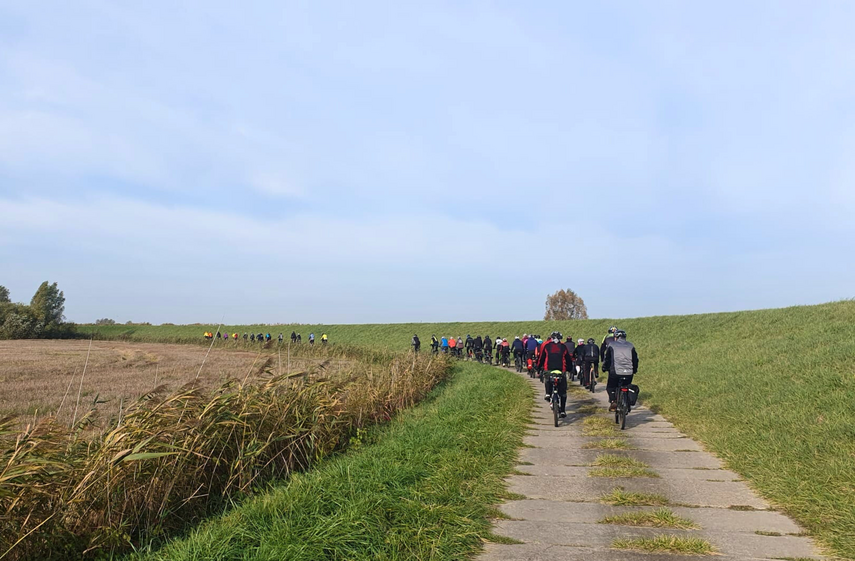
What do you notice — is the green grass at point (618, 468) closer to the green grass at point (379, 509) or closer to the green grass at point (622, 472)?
the green grass at point (622, 472)

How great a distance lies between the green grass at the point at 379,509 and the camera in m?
3.89

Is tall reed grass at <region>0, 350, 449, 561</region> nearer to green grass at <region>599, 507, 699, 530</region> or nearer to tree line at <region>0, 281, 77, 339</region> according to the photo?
green grass at <region>599, 507, 699, 530</region>

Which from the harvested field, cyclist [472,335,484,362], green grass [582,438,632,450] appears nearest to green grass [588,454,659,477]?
green grass [582,438,632,450]

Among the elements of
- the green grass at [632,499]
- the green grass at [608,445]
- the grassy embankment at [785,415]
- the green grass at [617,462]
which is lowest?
the green grass at [608,445]

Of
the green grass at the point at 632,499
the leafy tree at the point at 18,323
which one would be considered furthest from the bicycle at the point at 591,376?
the leafy tree at the point at 18,323

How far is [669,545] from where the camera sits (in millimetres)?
4008

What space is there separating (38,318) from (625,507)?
3246 inches

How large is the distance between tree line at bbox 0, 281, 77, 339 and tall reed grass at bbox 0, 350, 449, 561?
74.4 metres

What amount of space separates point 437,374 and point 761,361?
976cm

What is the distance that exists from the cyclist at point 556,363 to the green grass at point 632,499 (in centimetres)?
431

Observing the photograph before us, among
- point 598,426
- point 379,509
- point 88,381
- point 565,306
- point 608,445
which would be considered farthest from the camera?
point 565,306

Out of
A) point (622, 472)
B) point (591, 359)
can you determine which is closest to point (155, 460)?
point (622, 472)

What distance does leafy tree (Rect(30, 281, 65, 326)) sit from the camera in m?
68.5

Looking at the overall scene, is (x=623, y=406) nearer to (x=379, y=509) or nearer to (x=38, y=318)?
(x=379, y=509)
